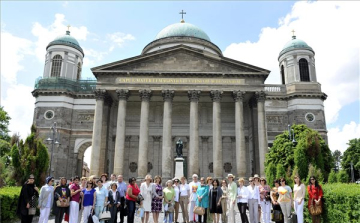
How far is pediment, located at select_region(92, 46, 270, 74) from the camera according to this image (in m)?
31.7

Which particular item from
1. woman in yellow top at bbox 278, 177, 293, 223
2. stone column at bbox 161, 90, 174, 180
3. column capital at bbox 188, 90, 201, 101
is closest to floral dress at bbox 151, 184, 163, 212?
woman in yellow top at bbox 278, 177, 293, 223

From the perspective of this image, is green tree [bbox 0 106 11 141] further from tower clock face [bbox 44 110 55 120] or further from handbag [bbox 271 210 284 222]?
handbag [bbox 271 210 284 222]

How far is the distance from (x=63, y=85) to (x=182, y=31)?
17.8m

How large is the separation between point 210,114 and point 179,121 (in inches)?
147

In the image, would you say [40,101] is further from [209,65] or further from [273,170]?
[273,170]

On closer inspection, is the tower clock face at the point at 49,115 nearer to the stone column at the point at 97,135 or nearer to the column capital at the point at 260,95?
the stone column at the point at 97,135

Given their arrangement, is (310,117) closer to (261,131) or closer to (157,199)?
(261,131)

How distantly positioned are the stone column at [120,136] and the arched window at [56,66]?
1346cm

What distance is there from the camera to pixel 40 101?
1505 inches

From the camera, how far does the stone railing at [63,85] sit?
38719mm

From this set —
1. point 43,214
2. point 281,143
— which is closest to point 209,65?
point 281,143

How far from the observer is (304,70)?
41031 mm

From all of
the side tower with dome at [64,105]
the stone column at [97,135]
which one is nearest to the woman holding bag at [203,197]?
the stone column at [97,135]

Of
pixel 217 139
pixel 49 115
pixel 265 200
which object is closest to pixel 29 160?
pixel 265 200
